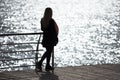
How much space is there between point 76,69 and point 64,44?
44.6 m

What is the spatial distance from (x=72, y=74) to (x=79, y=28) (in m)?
58.1

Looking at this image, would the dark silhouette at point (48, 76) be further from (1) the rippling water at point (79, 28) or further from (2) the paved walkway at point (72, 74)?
(1) the rippling water at point (79, 28)

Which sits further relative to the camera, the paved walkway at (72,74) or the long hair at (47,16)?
the paved walkway at (72,74)

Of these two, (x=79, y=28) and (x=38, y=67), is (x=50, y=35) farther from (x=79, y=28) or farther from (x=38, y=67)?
(x=79, y=28)

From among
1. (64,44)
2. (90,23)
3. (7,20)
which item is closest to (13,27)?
(7,20)

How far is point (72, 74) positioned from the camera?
754 centimetres

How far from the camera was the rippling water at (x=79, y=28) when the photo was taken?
45562mm

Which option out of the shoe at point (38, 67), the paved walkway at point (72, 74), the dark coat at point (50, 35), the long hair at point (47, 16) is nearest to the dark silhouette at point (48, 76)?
the paved walkway at point (72, 74)

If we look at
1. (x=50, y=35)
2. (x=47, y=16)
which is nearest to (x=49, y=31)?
(x=50, y=35)

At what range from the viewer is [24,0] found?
117625mm

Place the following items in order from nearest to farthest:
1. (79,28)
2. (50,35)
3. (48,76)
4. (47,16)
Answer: (47,16), (48,76), (50,35), (79,28)

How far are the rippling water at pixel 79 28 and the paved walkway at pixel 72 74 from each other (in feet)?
112

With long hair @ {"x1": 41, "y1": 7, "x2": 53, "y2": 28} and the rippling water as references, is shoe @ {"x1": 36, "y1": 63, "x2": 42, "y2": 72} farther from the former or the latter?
the rippling water

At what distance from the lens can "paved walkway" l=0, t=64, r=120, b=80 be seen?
7.19 metres
